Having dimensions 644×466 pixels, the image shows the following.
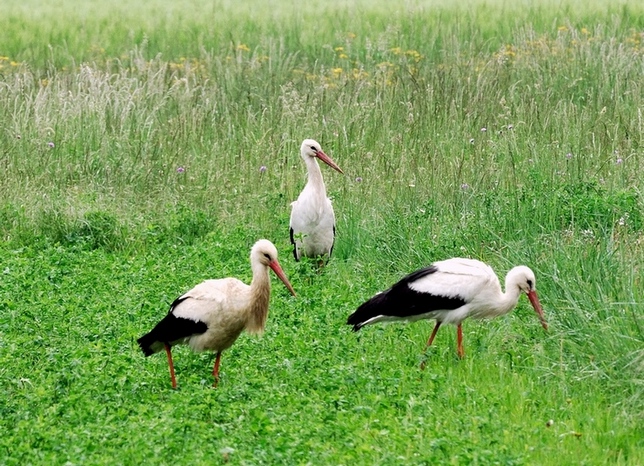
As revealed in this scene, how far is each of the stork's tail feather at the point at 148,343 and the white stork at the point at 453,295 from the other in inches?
46.6

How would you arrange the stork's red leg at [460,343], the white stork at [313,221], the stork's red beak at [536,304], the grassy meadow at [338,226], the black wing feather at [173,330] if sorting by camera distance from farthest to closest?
the white stork at [313,221] < the stork's red leg at [460,343] < the stork's red beak at [536,304] < the black wing feather at [173,330] < the grassy meadow at [338,226]

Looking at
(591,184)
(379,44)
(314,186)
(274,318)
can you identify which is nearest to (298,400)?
(274,318)

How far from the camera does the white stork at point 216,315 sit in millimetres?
6375

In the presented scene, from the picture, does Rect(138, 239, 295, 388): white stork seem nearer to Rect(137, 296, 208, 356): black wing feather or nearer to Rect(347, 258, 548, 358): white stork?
Rect(137, 296, 208, 356): black wing feather

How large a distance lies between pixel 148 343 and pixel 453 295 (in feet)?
5.61

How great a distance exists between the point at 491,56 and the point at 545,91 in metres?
1.88

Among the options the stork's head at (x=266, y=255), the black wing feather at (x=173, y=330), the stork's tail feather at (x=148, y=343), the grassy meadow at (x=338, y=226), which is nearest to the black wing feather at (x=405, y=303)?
the grassy meadow at (x=338, y=226)

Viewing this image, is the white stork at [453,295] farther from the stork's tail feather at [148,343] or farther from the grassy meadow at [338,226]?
the stork's tail feather at [148,343]

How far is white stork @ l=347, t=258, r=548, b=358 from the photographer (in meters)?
6.65

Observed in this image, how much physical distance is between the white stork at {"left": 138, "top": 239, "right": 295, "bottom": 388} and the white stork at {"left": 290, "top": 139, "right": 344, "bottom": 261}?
2.18 meters

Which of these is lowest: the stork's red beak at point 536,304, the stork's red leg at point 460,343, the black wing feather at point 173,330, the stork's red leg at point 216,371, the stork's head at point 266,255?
the stork's red leg at point 216,371

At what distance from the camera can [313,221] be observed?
8.91 metres

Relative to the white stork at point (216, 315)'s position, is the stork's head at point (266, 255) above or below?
above

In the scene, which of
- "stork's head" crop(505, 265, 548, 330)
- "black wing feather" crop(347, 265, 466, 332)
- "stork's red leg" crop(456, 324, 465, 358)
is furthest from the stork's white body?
"stork's head" crop(505, 265, 548, 330)
